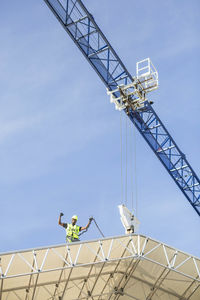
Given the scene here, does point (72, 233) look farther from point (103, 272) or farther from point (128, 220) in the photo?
point (128, 220)

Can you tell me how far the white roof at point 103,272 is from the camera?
25500mm

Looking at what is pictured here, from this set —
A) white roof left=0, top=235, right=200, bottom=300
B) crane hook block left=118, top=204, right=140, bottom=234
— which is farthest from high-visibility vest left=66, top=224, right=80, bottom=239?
crane hook block left=118, top=204, right=140, bottom=234

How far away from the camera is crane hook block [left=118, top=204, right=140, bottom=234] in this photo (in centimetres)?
2794

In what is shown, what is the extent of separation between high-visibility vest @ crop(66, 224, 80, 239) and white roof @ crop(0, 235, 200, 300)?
139 cm

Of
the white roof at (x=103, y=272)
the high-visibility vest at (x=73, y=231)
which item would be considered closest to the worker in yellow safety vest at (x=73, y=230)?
the high-visibility vest at (x=73, y=231)

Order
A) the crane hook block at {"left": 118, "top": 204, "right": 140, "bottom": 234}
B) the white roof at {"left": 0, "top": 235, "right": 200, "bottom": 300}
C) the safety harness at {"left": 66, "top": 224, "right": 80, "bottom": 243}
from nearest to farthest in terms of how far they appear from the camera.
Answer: the white roof at {"left": 0, "top": 235, "right": 200, "bottom": 300}
the safety harness at {"left": 66, "top": 224, "right": 80, "bottom": 243}
the crane hook block at {"left": 118, "top": 204, "right": 140, "bottom": 234}

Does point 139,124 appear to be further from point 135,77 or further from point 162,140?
point 135,77

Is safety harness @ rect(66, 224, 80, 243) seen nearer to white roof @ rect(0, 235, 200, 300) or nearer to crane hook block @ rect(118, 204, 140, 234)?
white roof @ rect(0, 235, 200, 300)

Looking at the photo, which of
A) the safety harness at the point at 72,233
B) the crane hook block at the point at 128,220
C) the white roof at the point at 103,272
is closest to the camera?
the white roof at the point at 103,272

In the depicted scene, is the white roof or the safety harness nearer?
the white roof

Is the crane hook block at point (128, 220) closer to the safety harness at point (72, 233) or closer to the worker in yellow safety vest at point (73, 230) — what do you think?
the worker in yellow safety vest at point (73, 230)

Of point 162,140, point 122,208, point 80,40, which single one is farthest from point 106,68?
point 122,208

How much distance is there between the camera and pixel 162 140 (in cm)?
4197

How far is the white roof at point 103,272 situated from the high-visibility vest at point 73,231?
4.56ft
